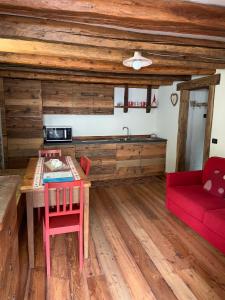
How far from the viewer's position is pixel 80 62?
307 cm

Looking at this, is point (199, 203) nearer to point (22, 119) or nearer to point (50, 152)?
point (50, 152)

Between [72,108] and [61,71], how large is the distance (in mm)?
1173

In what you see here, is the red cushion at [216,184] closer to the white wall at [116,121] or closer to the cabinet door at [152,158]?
the cabinet door at [152,158]

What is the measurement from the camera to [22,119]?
4.14 metres

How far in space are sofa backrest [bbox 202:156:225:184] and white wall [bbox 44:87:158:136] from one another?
2427 millimetres

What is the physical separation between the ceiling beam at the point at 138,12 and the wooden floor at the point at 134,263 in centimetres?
224

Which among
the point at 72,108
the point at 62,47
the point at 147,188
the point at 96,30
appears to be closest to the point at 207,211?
the point at 147,188

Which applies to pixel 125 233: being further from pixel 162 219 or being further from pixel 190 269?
pixel 190 269

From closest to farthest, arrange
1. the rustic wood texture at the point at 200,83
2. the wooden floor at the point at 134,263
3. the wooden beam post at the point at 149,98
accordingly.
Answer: the wooden floor at the point at 134,263
the rustic wood texture at the point at 200,83
the wooden beam post at the point at 149,98

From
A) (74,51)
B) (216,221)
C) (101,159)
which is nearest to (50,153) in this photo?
(101,159)

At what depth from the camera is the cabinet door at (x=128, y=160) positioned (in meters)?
4.71

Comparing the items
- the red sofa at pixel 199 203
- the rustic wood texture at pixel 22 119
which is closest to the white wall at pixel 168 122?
the red sofa at pixel 199 203

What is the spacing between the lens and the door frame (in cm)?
352

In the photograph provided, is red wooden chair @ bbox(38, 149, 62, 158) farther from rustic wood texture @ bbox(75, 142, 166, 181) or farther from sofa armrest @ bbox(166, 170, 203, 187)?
sofa armrest @ bbox(166, 170, 203, 187)
